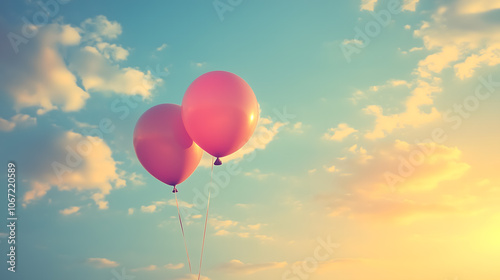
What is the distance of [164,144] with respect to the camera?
9750 millimetres

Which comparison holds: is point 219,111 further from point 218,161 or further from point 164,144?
point 164,144

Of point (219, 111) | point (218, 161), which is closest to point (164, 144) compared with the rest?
point (218, 161)

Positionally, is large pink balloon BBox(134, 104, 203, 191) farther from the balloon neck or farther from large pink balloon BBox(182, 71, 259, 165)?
the balloon neck

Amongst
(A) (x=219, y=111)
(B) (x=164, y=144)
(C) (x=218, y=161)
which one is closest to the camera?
(A) (x=219, y=111)

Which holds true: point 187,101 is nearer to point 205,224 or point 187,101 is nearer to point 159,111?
point 159,111

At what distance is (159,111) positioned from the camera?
9938 millimetres

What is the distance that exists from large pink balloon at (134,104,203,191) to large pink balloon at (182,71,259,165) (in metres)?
0.84

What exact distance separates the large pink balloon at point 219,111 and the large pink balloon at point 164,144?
2.74 feet

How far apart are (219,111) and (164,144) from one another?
6.48ft

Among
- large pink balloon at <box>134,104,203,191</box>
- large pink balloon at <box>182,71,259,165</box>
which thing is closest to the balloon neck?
large pink balloon at <box>182,71,259,165</box>

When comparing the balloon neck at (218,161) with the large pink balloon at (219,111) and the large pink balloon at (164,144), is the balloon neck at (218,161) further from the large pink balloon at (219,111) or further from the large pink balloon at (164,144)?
the large pink balloon at (164,144)

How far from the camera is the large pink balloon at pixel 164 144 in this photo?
9.76 metres

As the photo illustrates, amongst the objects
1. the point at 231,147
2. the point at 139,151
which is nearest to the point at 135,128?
the point at 139,151

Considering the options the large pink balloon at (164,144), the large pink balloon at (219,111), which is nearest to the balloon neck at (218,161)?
the large pink balloon at (219,111)
